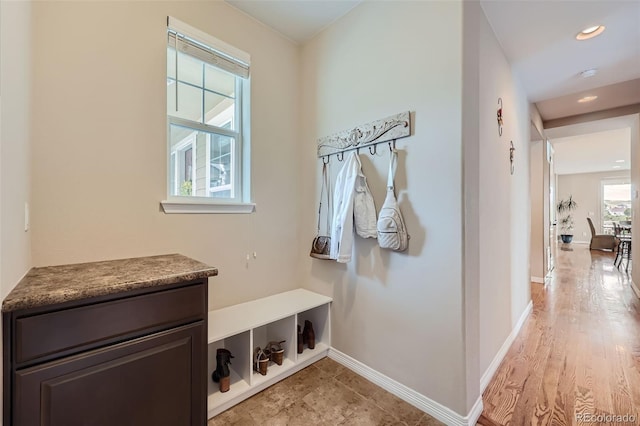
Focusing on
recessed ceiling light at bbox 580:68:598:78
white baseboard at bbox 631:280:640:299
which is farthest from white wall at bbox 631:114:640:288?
recessed ceiling light at bbox 580:68:598:78

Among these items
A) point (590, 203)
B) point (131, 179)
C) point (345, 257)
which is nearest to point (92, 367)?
point (131, 179)

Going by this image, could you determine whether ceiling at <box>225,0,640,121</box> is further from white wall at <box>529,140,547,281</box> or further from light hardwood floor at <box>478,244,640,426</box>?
light hardwood floor at <box>478,244,640,426</box>

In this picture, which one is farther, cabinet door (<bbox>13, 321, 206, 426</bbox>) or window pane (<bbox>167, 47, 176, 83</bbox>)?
window pane (<bbox>167, 47, 176, 83</bbox>)

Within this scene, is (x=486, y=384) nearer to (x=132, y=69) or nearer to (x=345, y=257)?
(x=345, y=257)

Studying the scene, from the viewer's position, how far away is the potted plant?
31.9ft

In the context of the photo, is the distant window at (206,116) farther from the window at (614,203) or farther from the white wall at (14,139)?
the window at (614,203)

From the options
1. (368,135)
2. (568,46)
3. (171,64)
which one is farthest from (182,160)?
(568,46)

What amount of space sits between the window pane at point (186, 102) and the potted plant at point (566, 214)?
12244mm

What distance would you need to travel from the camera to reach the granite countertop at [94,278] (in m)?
0.92

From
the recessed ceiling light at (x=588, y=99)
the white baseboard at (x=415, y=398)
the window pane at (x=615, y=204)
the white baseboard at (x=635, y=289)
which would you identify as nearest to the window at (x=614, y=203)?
the window pane at (x=615, y=204)

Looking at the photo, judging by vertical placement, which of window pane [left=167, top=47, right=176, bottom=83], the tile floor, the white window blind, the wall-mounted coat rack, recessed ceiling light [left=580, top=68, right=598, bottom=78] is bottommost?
the tile floor

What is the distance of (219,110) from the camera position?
2.17 meters

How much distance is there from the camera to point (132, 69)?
163 cm

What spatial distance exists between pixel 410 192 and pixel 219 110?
163cm
